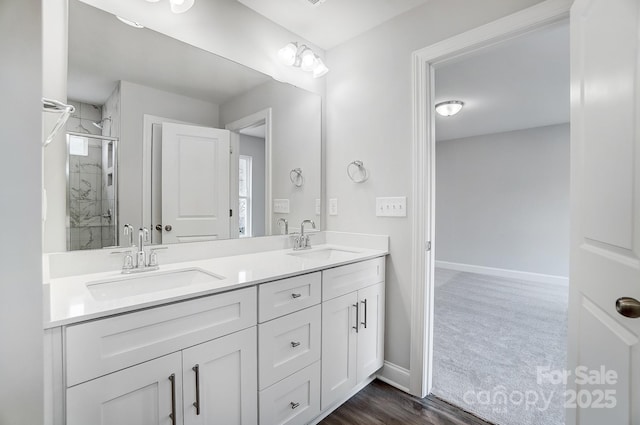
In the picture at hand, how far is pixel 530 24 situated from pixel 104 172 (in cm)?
214

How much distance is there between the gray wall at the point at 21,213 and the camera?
63cm

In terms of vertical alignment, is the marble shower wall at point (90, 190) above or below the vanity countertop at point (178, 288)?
above

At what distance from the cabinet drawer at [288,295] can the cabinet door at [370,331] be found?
0.41 m

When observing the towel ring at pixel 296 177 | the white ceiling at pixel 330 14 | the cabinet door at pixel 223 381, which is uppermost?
the white ceiling at pixel 330 14

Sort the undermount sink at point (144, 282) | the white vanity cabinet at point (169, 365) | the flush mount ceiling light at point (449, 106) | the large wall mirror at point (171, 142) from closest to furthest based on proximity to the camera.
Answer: the white vanity cabinet at point (169, 365) < the undermount sink at point (144, 282) < the large wall mirror at point (171, 142) < the flush mount ceiling light at point (449, 106)

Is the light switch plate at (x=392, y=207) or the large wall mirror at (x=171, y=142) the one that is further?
the light switch plate at (x=392, y=207)

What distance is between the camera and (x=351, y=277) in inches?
65.9

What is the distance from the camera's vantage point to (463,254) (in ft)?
17.4

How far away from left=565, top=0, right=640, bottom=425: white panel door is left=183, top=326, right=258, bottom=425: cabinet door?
1204mm

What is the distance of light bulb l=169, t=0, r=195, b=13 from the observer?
1447 mm

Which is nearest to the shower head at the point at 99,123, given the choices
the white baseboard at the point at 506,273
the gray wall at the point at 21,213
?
the gray wall at the point at 21,213

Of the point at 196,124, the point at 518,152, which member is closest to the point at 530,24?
the point at 196,124

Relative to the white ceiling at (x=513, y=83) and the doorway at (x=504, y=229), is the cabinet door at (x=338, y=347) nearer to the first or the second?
the doorway at (x=504, y=229)

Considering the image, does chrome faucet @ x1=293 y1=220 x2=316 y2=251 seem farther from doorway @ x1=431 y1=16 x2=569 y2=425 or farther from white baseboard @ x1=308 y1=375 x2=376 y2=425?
doorway @ x1=431 y1=16 x2=569 y2=425
